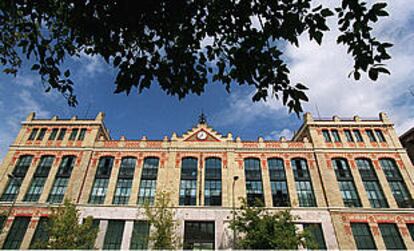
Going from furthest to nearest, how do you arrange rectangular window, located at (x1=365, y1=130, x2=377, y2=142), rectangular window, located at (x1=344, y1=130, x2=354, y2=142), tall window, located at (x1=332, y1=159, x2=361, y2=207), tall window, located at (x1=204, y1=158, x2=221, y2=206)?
rectangular window, located at (x1=344, y1=130, x2=354, y2=142), rectangular window, located at (x1=365, y1=130, x2=377, y2=142), tall window, located at (x1=204, y1=158, x2=221, y2=206), tall window, located at (x1=332, y1=159, x2=361, y2=207)

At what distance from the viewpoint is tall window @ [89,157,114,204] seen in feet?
90.3

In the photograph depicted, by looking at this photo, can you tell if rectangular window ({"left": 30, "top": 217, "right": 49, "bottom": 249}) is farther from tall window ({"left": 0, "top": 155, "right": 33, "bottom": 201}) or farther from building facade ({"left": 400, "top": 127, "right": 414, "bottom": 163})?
building facade ({"left": 400, "top": 127, "right": 414, "bottom": 163})

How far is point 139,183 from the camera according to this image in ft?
93.1

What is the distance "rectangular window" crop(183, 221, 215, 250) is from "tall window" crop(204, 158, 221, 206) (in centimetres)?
229

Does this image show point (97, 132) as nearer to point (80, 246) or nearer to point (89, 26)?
point (80, 246)

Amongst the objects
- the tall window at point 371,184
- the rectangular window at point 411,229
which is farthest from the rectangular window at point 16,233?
the rectangular window at point 411,229

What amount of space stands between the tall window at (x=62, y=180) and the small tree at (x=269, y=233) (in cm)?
1869

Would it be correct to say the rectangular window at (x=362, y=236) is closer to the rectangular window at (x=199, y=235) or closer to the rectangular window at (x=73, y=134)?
the rectangular window at (x=199, y=235)

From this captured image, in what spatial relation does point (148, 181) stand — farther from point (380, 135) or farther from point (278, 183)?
point (380, 135)

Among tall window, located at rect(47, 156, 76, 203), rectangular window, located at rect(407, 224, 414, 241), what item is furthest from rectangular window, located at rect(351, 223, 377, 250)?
tall window, located at rect(47, 156, 76, 203)

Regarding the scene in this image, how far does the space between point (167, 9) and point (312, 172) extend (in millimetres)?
28497

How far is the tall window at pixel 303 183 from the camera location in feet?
88.7

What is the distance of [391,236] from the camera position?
2450 cm

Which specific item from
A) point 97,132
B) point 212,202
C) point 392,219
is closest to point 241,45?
point 212,202
